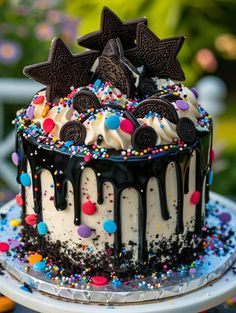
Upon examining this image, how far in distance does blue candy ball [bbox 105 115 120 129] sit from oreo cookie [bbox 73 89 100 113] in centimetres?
10

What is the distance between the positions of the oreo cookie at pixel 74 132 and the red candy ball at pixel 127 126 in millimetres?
112

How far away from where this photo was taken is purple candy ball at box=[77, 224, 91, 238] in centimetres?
178

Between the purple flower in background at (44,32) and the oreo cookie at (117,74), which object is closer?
the oreo cookie at (117,74)

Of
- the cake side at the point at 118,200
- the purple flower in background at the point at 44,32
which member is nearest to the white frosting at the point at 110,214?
the cake side at the point at 118,200

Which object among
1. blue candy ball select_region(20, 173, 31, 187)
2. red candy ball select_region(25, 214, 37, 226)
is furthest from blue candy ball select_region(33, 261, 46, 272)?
blue candy ball select_region(20, 173, 31, 187)

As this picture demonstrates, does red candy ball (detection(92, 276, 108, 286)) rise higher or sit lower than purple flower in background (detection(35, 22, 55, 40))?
lower

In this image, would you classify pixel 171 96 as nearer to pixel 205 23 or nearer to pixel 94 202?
pixel 94 202

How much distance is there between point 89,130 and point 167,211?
338 mm

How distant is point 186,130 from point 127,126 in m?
0.19

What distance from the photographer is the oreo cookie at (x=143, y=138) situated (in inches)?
66.7

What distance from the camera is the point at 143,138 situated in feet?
5.61

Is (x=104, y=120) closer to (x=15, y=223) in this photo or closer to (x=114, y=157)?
(x=114, y=157)

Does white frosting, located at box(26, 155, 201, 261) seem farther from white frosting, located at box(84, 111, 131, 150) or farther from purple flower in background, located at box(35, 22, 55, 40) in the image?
purple flower in background, located at box(35, 22, 55, 40)

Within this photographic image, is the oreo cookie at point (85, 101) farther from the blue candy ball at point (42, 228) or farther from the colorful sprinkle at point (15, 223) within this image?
the colorful sprinkle at point (15, 223)
